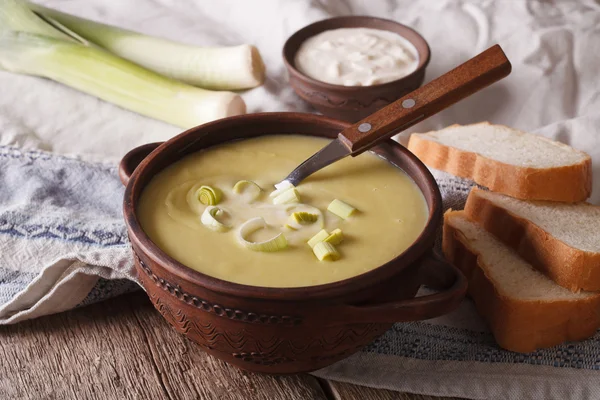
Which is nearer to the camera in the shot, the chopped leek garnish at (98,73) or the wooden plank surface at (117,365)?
the wooden plank surface at (117,365)

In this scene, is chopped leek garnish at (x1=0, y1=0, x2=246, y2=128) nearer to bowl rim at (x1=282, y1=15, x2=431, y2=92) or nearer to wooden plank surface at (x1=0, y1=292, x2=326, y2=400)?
bowl rim at (x1=282, y1=15, x2=431, y2=92)

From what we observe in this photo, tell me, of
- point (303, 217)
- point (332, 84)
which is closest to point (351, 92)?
point (332, 84)

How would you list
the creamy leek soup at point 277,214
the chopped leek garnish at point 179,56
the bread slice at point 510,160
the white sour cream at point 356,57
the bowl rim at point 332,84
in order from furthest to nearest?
the chopped leek garnish at point 179,56
the white sour cream at point 356,57
the bowl rim at point 332,84
the bread slice at point 510,160
the creamy leek soup at point 277,214

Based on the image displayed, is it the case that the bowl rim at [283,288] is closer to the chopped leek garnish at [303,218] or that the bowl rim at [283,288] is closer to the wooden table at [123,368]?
the chopped leek garnish at [303,218]

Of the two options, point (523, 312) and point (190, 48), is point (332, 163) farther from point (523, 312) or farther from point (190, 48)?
point (190, 48)

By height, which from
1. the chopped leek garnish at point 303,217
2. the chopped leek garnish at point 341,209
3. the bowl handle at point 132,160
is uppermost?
the chopped leek garnish at point 341,209

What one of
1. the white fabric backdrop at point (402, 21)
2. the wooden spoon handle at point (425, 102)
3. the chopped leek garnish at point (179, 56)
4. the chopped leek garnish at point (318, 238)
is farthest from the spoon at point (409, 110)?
the chopped leek garnish at point (179, 56)
